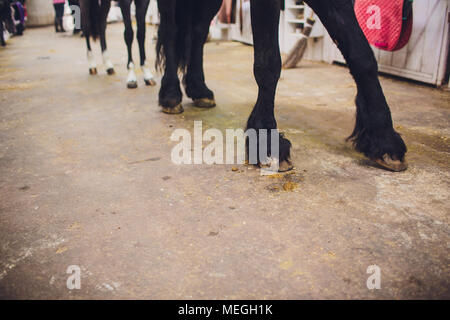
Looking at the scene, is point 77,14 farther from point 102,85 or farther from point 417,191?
point 417,191

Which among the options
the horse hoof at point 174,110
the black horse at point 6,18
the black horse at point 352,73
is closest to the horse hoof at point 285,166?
the black horse at point 352,73

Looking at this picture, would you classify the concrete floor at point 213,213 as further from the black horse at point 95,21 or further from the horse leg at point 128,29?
the black horse at point 95,21

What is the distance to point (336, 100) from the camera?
3.25 m

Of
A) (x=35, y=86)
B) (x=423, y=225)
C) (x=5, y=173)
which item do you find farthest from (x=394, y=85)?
(x=35, y=86)

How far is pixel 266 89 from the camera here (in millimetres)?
1925

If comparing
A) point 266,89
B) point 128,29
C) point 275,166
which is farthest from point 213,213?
point 128,29

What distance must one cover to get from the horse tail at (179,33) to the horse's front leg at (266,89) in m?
1.15

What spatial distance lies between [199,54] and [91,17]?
6.71 ft

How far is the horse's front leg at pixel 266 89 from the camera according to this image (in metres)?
1.82

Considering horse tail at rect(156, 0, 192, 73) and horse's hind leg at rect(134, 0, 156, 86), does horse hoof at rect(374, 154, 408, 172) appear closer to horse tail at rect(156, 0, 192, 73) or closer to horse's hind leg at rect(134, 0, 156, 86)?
horse tail at rect(156, 0, 192, 73)

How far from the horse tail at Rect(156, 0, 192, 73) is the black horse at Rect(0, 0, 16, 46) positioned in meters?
6.36

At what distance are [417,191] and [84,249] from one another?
1.39m

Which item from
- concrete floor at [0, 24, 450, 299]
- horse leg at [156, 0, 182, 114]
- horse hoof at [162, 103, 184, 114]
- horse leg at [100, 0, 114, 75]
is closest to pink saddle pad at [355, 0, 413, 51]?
concrete floor at [0, 24, 450, 299]

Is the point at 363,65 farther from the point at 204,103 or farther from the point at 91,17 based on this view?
the point at 91,17
